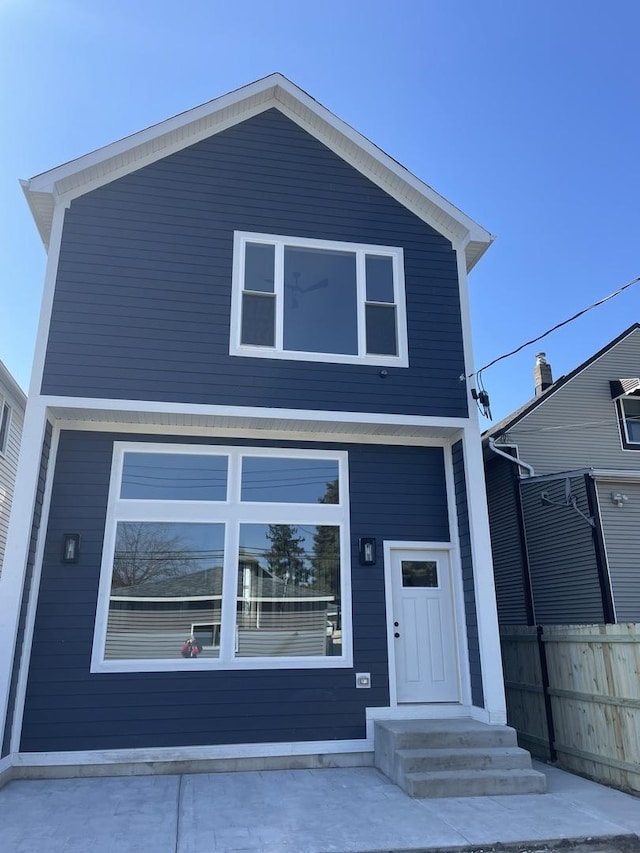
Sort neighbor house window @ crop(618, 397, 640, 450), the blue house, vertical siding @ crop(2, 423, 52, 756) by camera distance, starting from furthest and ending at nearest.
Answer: neighbor house window @ crop(618, 397, 640, 450) < the blue house < vertical siding @ crop(2, 423, 52, 756)

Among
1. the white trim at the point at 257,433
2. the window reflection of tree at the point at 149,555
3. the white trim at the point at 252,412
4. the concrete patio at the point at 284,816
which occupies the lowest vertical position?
the concrete patio at the point at 284,816

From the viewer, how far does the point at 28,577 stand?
608cm

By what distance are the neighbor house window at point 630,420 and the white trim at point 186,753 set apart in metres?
8.07

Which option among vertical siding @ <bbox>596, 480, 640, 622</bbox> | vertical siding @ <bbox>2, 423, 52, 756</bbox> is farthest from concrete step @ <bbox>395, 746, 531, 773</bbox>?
vertical siding @ <bbox>596, 480, 640, 622</bbox>

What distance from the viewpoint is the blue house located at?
6258 millimetres

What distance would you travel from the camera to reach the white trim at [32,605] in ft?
19.2

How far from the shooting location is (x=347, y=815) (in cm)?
480

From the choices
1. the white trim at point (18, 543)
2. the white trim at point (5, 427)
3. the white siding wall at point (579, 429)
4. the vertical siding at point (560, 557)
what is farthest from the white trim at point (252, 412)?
the white trim at point (5, 427)

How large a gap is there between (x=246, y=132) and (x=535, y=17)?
15.9ft

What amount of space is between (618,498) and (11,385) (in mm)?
11220

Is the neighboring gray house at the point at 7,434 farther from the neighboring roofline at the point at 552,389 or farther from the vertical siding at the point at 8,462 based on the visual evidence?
the neighboring roofline at the point at 552,389

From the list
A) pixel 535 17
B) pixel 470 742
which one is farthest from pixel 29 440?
pixel 535 17

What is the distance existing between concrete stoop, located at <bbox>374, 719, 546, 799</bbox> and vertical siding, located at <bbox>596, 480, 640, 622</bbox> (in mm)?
5088

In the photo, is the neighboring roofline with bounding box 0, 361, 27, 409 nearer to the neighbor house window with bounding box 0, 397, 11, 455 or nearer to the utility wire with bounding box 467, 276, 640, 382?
the neighbor house window with bounding box 0, 397, 11, 455
